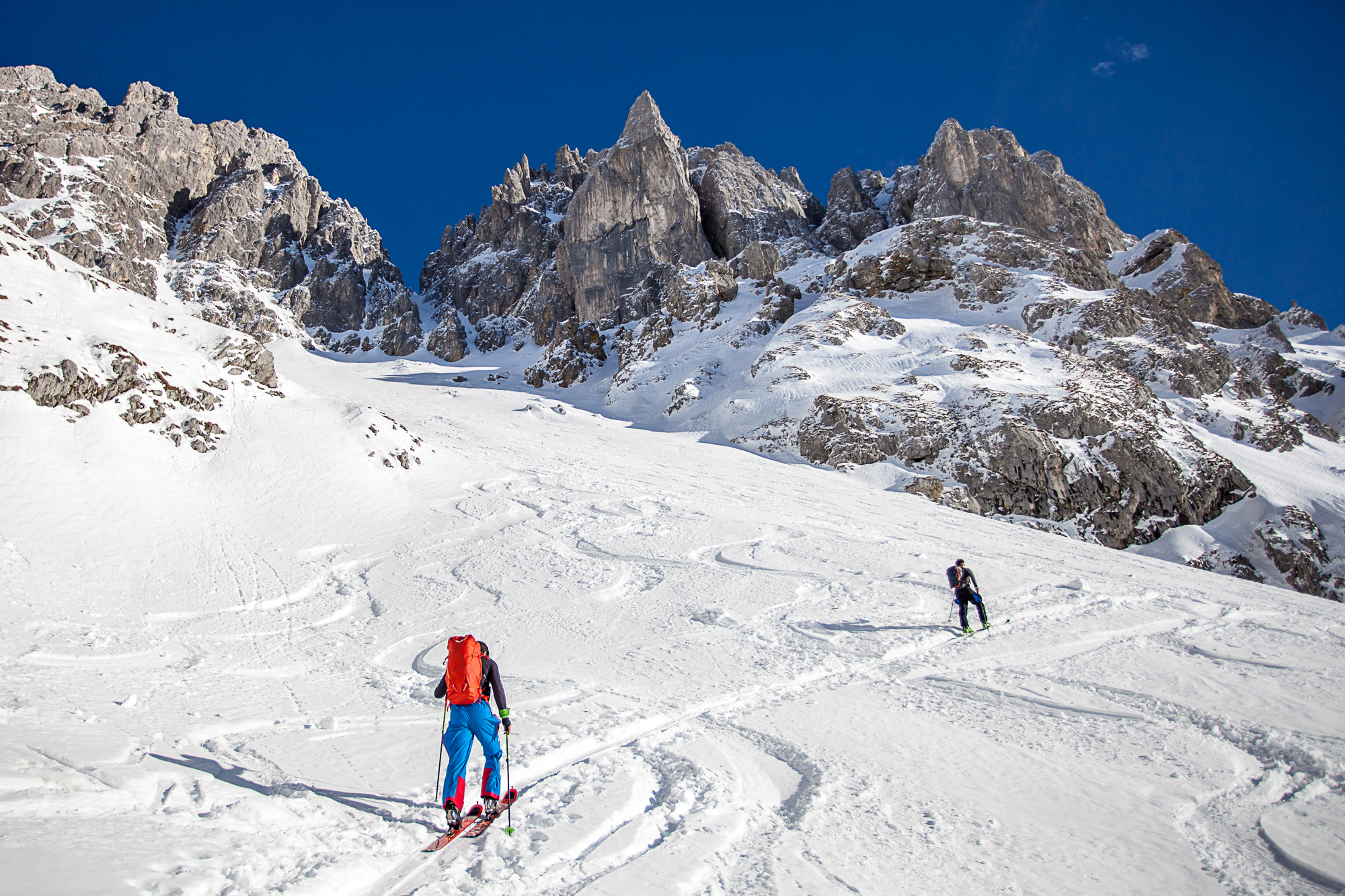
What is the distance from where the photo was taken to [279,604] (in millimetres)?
11117

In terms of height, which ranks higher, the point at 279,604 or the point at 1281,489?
the point at 1281,489

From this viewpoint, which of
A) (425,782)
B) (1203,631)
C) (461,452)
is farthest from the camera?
(461,452)

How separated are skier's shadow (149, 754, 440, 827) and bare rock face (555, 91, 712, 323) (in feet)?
228

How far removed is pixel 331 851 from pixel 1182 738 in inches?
277

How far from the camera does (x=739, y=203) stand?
262 feet

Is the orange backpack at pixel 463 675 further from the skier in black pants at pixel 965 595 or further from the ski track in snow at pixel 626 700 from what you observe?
the skier in black pants at pixel 965 595

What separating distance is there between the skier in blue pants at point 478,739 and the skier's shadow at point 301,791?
0.30 metres

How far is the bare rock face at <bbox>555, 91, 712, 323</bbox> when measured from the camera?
73562 mm

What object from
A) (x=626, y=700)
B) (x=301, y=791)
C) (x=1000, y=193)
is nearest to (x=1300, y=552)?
(x=626, y=700)

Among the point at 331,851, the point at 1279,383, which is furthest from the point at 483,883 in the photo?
the point at 1279,383

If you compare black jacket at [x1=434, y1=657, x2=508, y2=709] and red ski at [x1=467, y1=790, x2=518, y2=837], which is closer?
red ski at [x1=467, y1=790, x2=518, y2=837]

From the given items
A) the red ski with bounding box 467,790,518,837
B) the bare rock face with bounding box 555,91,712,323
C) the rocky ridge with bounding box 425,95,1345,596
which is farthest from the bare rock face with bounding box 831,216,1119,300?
the red ski with bounding box 467,790,518,837

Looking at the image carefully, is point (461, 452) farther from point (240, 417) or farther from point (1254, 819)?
point (1254, 819)

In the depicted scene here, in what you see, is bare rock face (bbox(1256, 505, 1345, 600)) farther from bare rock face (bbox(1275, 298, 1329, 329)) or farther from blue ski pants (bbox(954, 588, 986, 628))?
bare rock face (bbox(1275, 298, 1329, 329))
